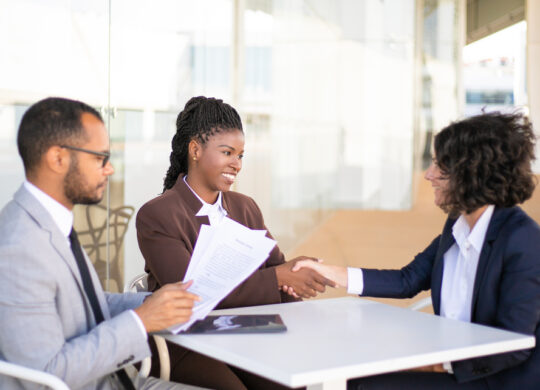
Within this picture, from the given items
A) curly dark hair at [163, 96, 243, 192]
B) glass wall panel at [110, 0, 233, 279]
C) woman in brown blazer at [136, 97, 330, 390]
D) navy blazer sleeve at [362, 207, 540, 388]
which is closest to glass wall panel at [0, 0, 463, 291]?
glass wall panel at [110, 0, 233, 279]

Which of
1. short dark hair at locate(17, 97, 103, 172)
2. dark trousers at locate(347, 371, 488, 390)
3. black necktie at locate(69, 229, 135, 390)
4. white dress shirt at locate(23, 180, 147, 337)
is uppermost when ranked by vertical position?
short dark hair at locate(17, 97, 103, 172)

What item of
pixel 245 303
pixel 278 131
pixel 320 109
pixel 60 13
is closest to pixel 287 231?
pixel 278 131

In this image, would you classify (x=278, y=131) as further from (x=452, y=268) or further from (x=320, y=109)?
(x=452, y=268)

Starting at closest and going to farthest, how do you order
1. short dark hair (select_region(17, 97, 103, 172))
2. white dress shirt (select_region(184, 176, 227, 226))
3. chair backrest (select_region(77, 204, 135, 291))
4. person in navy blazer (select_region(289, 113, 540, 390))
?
short dark hair (select_region(17, 97, 103, 172)) → person in navy blazer (select_region(289, 113, 540, 390)) → white dress shirt (select_region(184, 176, 227, 226)) → chair backrest (select_region(77, 204, 135, 291))

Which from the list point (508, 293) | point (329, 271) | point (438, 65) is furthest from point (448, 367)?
point (438, 65)

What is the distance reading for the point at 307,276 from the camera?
261cm

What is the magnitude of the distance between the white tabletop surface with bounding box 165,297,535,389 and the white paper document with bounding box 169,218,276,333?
107 mm

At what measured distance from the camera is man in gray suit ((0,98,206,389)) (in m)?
1.57

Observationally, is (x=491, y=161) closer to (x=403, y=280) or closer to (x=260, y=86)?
(x=403, y=280)

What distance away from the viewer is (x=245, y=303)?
249 centimetres

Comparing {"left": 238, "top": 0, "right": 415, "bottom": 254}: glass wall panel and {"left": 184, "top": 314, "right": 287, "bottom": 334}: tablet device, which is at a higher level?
{"left": 238, "top": 0, "right": 415, "bottom": 254}: glass wall panel

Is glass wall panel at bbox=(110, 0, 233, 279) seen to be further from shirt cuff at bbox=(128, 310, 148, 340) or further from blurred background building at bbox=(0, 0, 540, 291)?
shirt cuff at bbox=(128, 310, 148, 340)

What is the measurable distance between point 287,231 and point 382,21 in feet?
12.1

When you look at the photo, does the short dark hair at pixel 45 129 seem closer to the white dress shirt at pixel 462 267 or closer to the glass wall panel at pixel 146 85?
the white dress shirt at pixel 462 267
